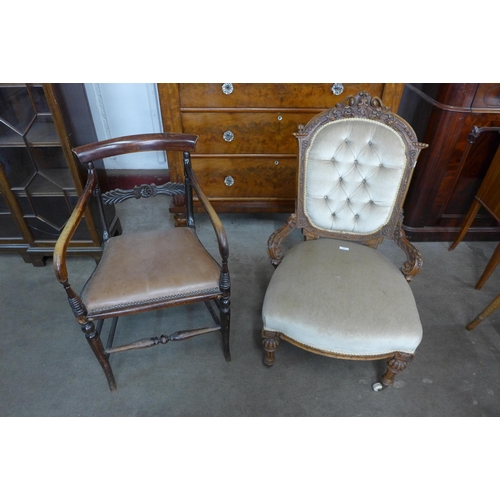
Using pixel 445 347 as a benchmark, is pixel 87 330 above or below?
above

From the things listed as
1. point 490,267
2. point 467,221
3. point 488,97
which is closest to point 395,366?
point 490,267

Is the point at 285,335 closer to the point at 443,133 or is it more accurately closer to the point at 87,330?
the point at 87,330

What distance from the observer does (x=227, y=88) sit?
6.06 feet

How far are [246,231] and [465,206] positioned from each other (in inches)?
55.4

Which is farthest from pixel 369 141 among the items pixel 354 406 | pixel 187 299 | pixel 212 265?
pixel 354 406

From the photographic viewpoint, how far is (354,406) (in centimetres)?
149

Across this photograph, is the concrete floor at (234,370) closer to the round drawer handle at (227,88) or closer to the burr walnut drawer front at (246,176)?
the burr walnut drawer front at (246,176)

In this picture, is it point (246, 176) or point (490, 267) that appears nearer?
point (490, 267)

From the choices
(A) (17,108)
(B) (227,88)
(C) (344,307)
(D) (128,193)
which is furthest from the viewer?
(B) (227,88)

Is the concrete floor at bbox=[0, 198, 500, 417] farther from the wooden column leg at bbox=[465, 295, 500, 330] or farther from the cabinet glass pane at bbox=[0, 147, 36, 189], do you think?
the cabinet glass pane at bbox=[0, 147, 36, 189]

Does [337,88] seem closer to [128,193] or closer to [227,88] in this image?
[227,88]

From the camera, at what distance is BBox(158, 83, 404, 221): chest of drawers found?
73.4 inches

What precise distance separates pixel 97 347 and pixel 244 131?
135cm

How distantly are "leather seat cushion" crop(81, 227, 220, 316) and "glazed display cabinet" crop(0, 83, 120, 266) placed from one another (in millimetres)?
636
